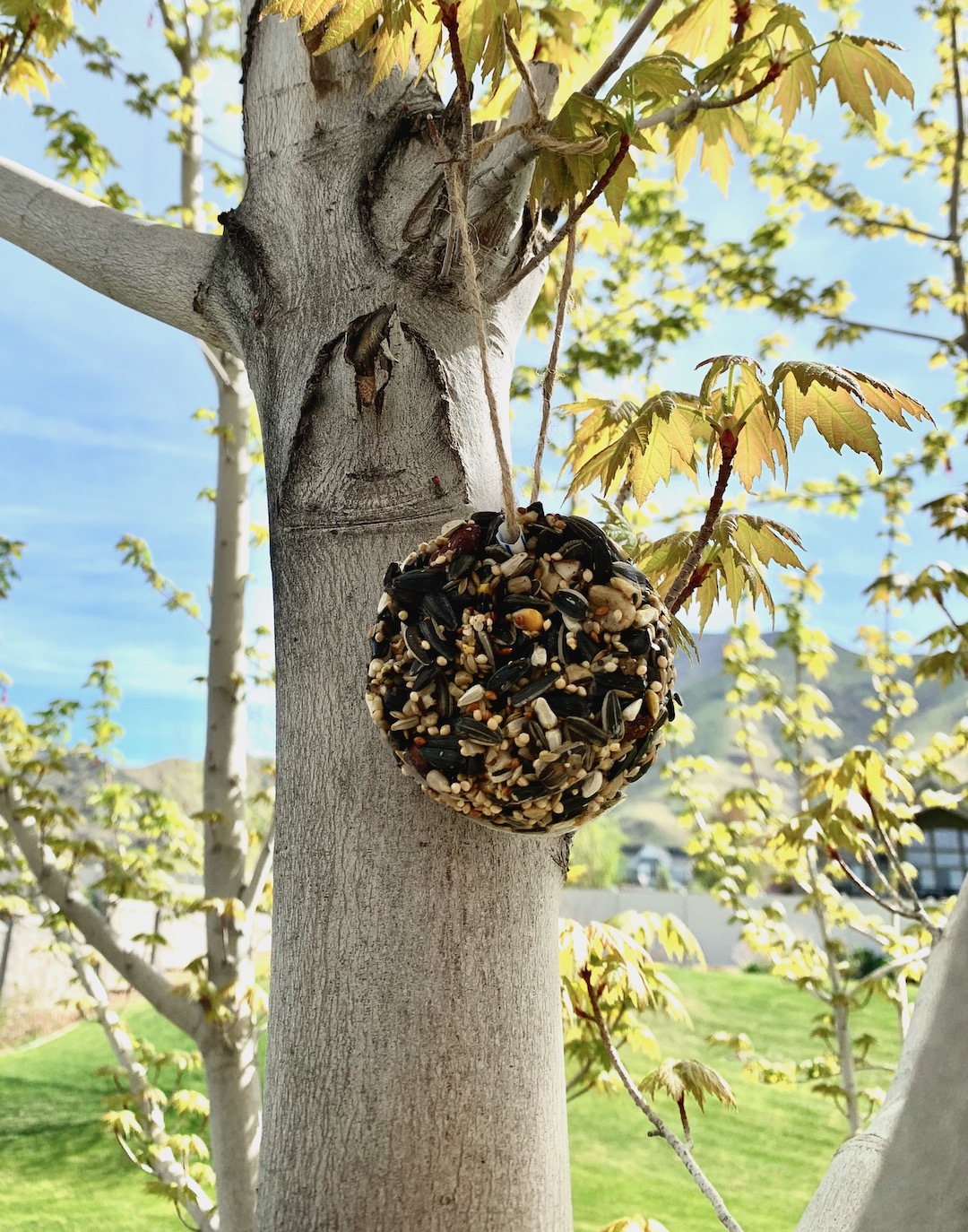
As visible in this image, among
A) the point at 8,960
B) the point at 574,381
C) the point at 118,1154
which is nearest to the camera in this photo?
the point at 574,381

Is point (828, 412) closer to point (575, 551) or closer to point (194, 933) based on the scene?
point (575, 551)

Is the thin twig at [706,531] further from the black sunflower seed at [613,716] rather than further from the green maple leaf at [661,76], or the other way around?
the green maple leaf at [661,76]

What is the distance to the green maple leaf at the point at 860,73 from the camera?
1.32 m

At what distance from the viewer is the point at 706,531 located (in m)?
0.97

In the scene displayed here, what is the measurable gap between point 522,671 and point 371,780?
217 mm

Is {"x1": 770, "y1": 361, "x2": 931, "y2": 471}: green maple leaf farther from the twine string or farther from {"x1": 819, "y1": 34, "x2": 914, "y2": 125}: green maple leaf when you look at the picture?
{"x1": 819, "y1": 34, "x2": 914, "y2": 125}: green maple leaf

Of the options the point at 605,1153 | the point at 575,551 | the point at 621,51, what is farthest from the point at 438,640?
the point at 605,1153

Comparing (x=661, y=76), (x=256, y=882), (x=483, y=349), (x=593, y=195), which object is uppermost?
(x=661, y=76)

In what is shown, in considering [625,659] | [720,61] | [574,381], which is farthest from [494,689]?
[574,381]

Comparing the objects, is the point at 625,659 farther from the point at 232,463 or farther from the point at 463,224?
the point at 232,463

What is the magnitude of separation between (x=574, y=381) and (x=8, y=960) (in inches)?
286

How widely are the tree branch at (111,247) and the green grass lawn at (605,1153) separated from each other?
3130 mm

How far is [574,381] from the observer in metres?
3.77

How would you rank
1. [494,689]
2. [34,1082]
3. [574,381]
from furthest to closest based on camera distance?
[34,1082]
[574,381]
[494,689]
